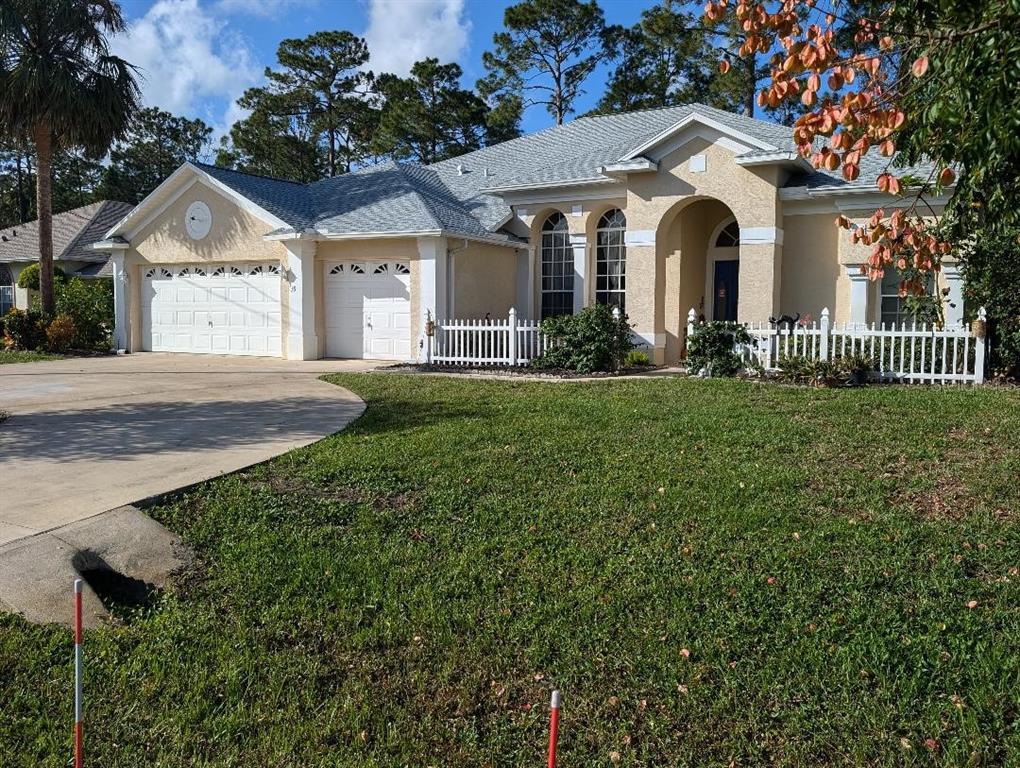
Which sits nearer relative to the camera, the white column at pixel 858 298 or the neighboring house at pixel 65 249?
the white column at pixel 858 298

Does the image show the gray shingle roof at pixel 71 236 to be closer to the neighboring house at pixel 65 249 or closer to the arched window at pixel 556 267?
the neighboring house at pixel 65 249

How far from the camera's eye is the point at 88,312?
907 inches

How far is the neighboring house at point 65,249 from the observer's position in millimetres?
31031

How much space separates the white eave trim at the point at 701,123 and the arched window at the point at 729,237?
3078 mm

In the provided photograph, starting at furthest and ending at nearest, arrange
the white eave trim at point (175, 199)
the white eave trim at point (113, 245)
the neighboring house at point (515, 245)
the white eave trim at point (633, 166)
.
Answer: the white eave trim at point (113, 245)
the white eave trim at point (175, 199)
the white eave trim at point (633, 166)
the neighboring house at point (515, 245)

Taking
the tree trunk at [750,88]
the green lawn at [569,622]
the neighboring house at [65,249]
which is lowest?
the green lawn at [569,622]

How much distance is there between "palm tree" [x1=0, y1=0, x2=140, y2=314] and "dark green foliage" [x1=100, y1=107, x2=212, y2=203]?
2924cm

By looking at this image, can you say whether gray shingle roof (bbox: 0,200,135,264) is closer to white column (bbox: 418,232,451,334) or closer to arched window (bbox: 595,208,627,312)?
white column (bbox: 418,232,451,334)

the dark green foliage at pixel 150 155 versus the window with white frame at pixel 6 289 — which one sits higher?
the dark green foliage at pixel 150 155

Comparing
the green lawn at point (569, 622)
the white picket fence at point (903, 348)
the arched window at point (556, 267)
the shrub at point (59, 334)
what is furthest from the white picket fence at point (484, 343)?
the shrub at point (59, 334)

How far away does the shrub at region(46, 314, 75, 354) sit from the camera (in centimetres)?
2131

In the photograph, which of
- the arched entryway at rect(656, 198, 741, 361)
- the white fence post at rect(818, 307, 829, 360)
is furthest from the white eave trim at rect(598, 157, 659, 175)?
the white fence post at rect(818, 307, 829, 360)

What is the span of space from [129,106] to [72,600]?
70.6 feet

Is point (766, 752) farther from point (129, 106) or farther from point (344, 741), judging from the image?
point (129, 106)
